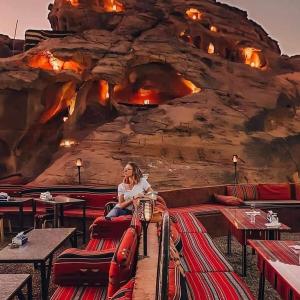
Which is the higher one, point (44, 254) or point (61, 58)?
point (61, 58)

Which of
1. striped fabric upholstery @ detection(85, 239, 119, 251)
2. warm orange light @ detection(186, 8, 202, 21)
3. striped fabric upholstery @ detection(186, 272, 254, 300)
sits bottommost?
striped fabric upholstery @ detection(85, 239, 119, 251)

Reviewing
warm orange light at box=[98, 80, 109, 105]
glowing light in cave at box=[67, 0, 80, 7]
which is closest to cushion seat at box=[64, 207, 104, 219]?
warm orange light at box=[98, 80, 109, 105]

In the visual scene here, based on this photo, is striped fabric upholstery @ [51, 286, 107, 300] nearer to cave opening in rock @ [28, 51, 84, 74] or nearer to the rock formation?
the rock formation

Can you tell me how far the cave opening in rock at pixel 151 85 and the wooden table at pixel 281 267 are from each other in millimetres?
20013

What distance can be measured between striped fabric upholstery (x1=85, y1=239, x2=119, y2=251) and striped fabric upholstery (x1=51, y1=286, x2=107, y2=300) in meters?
1.62

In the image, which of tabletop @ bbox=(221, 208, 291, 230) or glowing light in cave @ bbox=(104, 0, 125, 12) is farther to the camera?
glowing light in cave @ bbox=(104, 0, 125, 12)

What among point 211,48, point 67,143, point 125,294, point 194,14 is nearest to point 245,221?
point 125,294

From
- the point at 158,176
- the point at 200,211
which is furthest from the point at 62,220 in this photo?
the point at 158,176

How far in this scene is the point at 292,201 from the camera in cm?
1121

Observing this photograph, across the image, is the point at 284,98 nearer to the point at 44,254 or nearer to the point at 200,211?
the point at 200,211

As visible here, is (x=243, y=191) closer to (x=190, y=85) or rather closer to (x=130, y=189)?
(x=130, y=189)

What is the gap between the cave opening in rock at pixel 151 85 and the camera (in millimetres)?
25500

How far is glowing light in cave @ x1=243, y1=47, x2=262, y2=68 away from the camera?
2912 centimetres

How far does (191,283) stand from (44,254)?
198cm
